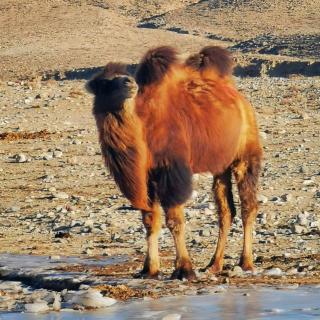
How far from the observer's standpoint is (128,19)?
8675cm

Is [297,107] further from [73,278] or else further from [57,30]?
[57,30]

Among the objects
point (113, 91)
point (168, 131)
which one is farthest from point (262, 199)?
point (113, 91)

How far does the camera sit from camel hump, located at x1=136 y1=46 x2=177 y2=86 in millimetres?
9547

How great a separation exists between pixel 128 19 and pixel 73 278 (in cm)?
7804

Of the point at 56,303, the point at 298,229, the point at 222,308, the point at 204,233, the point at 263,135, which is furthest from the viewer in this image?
the point at 263,135

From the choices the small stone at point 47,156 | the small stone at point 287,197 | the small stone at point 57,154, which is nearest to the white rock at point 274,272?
the small stone at point 287,197

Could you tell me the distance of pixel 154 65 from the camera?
9.58 metres

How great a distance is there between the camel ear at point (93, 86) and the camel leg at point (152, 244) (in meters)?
1.03

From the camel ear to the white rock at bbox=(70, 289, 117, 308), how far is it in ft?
6.13

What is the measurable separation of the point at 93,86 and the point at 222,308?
2.44 metres

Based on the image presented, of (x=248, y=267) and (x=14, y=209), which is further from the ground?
(x=248, y=267)

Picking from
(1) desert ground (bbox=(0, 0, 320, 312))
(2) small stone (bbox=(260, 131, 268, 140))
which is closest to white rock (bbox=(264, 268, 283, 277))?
(1) desert ground (bbox=(0, 0, 320, 312))

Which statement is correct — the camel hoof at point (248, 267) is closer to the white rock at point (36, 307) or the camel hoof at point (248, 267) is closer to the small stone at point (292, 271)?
the small stone at point (292, 271)

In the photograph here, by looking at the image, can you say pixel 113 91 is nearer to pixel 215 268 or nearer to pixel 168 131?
pixel 168 131
